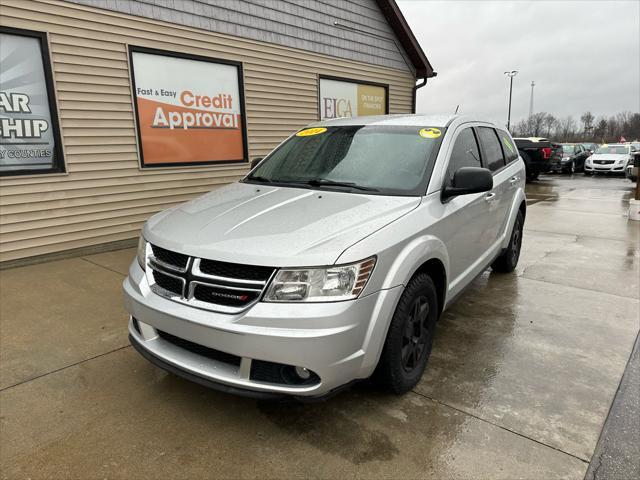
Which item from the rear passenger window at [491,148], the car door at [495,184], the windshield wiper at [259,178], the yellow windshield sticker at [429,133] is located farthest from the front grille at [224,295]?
the rear passenger window at [491,148]

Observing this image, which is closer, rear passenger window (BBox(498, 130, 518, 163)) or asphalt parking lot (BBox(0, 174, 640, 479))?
asphalt parking lot (BBox(0, 174, 640, 479))

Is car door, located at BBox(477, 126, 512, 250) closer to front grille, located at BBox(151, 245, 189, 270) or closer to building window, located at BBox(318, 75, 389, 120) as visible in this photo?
front grille, located at BBox(151, 245, 189, 270)

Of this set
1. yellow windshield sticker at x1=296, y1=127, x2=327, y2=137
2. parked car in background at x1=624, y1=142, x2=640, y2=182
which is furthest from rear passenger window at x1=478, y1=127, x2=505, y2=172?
parked car in background at x1=624, y1=142, x2=640, y2=182

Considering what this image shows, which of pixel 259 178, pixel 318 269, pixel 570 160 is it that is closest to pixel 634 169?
pixel 570 160

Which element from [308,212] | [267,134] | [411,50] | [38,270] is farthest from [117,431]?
[411,50]

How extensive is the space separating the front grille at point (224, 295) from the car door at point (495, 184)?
2.37m

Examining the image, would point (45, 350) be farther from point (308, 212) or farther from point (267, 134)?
point (267, 134)

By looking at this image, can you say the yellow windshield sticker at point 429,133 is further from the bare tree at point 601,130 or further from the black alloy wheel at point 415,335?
the bare tree at point 601,130

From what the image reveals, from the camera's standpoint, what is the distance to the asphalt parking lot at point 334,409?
7.20 feet

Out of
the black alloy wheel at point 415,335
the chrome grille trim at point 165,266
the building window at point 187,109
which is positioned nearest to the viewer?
the chrome grille trim at point 165,266

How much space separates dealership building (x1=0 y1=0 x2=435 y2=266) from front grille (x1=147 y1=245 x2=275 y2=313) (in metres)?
4.05

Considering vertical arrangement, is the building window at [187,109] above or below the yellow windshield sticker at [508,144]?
above

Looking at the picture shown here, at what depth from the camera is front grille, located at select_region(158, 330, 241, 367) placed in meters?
2.27

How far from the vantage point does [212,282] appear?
2.25 m
